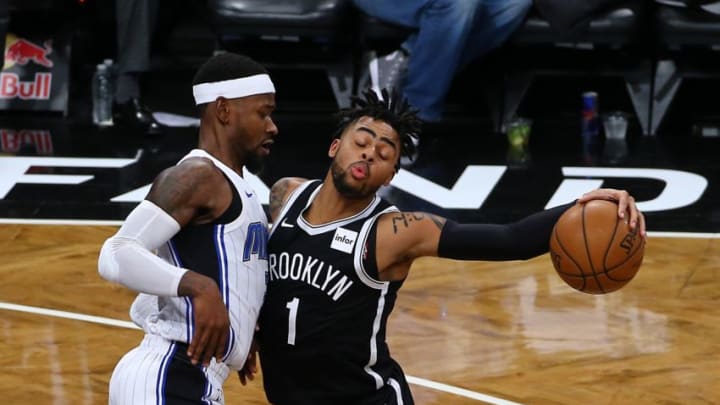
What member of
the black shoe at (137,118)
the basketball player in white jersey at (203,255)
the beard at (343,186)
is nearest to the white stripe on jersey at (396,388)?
the basketball player in white jersey at (203,255)

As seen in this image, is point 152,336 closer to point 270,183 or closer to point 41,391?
point 41,391

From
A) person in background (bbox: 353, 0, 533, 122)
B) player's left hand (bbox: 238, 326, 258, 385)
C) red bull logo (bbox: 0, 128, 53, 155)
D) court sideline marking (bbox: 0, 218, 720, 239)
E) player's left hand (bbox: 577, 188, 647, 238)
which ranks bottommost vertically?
red bull logo (bbox: 0, 128, 53, 155)

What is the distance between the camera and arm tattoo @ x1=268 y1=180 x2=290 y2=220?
14.4 feet

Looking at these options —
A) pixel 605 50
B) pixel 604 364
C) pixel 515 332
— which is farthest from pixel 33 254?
pixel 605 50

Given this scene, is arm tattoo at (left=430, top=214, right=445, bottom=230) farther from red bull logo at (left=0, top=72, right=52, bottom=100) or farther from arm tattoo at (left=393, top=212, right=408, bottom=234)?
red bull logo at (left=0, top=72, right=52, bottom=100)

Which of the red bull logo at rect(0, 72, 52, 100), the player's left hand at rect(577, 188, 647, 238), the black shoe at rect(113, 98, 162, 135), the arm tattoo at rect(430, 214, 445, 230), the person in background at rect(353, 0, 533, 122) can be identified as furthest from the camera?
the red bull logo at rect(0, 72, 52, 100)

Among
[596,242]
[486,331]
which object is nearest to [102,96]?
[486,331]

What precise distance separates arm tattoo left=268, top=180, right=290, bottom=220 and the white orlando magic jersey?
315 mm

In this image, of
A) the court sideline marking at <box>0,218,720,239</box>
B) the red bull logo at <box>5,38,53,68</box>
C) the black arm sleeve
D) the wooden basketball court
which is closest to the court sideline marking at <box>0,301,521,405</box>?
the wooden basketball court

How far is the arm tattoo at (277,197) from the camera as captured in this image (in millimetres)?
4383

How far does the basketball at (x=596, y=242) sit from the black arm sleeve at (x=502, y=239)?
0.04 metres

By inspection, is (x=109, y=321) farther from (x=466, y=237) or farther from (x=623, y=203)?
(x=623, y=203)

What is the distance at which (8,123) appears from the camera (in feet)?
30.2

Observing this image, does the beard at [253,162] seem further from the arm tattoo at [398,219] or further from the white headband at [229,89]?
the arm tattoo at [398,219]
